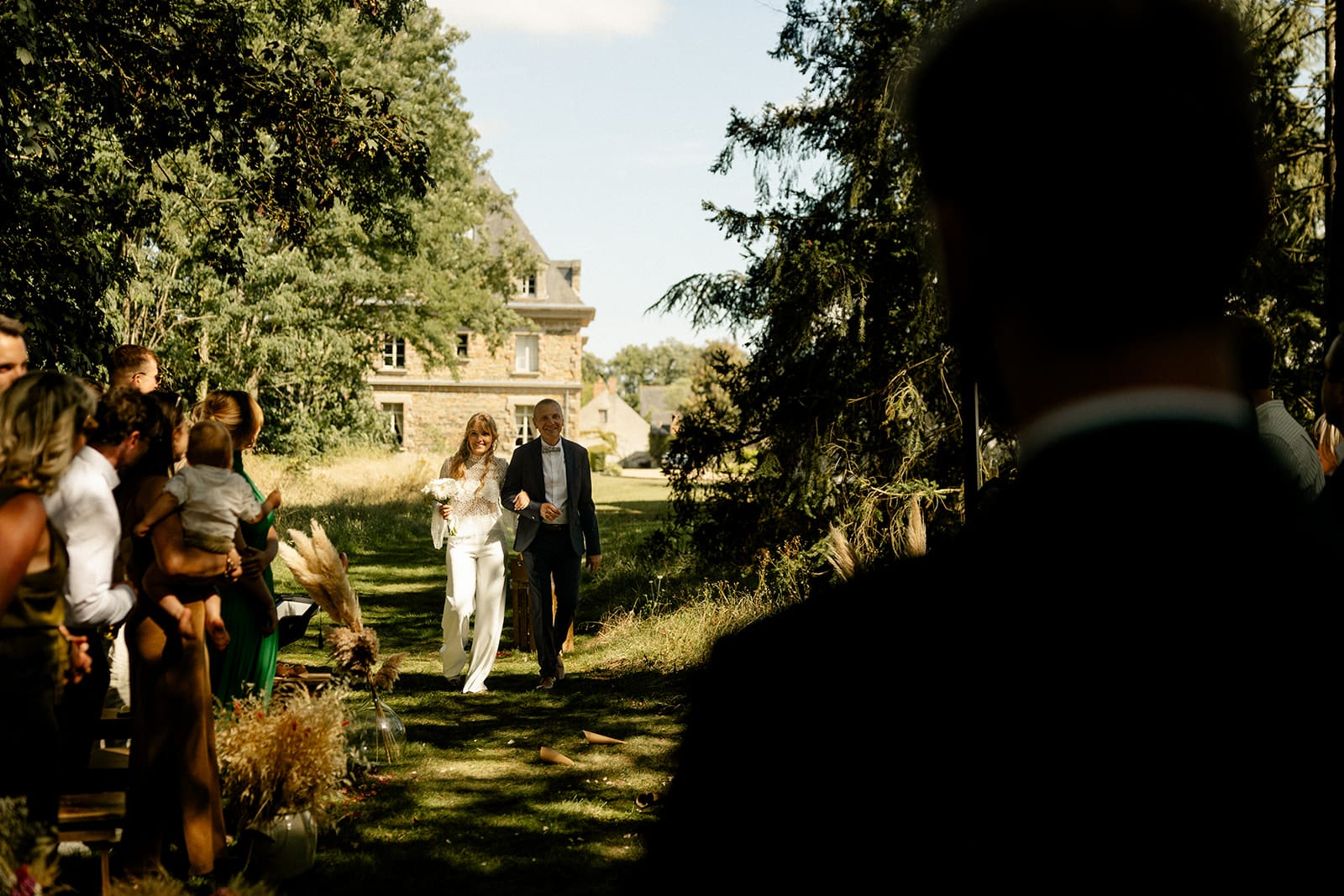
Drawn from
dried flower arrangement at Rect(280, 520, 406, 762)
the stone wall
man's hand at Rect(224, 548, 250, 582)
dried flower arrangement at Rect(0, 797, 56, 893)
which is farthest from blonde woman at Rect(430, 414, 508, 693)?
the stone wall

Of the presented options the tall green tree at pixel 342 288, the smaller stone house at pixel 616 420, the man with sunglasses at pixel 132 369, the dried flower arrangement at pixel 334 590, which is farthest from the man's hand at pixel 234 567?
the smaller stone house at pixel 616 420

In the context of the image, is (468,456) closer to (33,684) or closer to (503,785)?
(503,785)

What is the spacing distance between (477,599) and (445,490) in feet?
3.28

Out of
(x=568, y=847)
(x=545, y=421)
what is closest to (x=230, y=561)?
(x=568, y=847)

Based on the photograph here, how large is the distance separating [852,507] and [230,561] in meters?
6.46

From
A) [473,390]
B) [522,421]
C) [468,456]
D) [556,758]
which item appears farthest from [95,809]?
[522,421]

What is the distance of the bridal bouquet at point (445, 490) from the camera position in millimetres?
→ 9195

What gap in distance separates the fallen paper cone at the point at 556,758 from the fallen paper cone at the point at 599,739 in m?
0.38

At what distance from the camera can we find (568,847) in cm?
575

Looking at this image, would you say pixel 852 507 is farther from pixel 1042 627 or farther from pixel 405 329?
pixel 405 329

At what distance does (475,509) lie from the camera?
9.38 meters

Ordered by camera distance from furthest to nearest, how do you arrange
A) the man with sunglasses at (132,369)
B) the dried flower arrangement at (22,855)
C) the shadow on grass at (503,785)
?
the man with sunglasses at (132,369) < the shadow on grass at (503,785) < the dried flower arrangement at (22,855)

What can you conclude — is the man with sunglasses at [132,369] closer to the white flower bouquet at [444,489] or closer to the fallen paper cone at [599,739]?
the white flower bouquet at [444,489]

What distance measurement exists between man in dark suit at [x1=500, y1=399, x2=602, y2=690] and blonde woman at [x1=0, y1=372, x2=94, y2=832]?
17.5 ft
